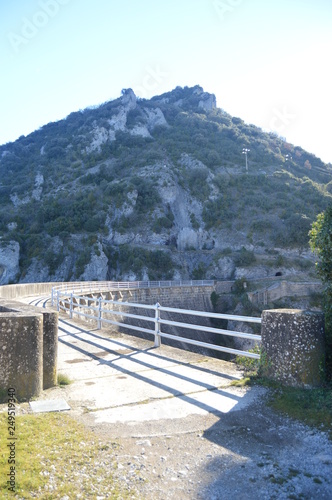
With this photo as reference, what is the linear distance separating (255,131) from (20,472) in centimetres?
14335

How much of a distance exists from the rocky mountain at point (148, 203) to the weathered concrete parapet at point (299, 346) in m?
51.8

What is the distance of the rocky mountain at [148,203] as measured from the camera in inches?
2361

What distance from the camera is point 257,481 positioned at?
3.07 m

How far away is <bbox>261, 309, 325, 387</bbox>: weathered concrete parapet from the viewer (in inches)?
196

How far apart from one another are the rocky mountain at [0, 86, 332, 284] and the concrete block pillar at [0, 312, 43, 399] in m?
51.3

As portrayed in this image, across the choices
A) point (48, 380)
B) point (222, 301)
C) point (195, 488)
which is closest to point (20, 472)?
point (195, 488)

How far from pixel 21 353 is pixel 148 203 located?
72.5 m

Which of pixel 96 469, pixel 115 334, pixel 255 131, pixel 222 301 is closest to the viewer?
pixel 96 469

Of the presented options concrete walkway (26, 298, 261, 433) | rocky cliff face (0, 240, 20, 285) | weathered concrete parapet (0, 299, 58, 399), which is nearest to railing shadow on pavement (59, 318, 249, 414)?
concrete walkway (26, 298, 261, 433)

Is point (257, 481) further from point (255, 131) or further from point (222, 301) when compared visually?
point (255, 131)

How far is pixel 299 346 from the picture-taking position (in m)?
5.00

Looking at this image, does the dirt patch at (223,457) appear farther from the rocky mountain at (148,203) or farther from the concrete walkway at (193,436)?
the rocky mountain at (148,203)

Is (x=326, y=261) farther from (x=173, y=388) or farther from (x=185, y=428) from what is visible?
(x=185, y=428)

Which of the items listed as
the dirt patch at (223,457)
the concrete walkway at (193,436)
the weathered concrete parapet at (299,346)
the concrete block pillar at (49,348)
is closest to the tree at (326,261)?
the weathered concrete parapet at (299,346)
